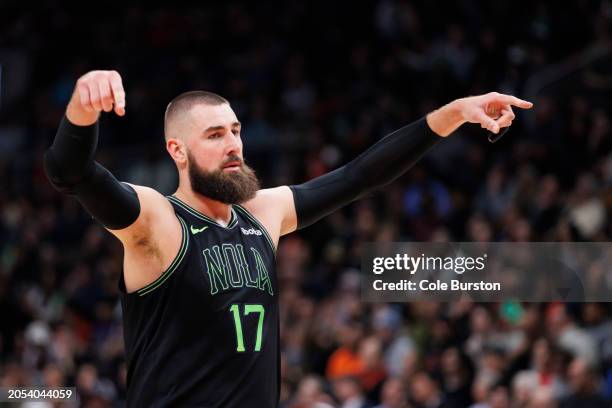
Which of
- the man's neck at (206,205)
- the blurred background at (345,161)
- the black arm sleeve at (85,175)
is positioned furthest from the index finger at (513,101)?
the blurred background at (345,161)

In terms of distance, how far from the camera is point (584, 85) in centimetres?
1047

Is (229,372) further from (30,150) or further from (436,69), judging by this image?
(30,150)

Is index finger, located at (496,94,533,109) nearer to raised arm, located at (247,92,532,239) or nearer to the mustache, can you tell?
raised arm, located at (247,92,532,239)

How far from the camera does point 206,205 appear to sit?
4262mm

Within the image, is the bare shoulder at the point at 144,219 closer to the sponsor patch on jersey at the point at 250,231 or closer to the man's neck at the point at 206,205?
the man's neck at the point at 206,205

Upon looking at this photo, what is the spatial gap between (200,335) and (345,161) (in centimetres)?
718

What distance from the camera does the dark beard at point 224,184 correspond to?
13.7 ft

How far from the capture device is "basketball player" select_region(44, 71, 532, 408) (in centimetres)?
366

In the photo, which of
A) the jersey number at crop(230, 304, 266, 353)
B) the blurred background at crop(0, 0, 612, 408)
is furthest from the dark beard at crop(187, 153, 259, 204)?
the blurred background at crop(0, 0, 612, 408)

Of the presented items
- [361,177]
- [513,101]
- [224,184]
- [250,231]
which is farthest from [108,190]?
[513,101]

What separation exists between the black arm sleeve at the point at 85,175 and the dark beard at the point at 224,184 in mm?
522

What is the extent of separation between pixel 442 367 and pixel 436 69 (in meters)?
3.86

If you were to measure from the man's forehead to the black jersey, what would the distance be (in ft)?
1.29

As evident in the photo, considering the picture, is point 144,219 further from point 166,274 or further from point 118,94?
point 118,94
